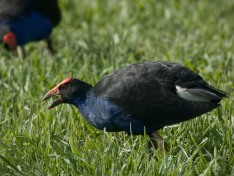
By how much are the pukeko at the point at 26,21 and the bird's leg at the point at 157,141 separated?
2.80 metres

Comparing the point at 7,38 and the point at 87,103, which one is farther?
the point at 7,38

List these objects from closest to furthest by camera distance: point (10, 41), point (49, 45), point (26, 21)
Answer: point (10, 41), point (26, 21), point (49, 45)

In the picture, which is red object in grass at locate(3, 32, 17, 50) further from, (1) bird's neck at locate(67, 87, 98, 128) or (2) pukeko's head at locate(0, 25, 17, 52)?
(1) bird's neck at locate(67, 87, 98, 128)

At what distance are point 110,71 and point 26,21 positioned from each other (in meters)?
1.56

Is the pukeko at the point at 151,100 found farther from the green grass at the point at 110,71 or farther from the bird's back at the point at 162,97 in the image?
the green grass at the point at 110,71

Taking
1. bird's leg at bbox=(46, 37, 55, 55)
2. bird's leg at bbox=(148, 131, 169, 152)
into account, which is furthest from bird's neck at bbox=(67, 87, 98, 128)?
bird's leg at bbox=(46, 37, 55, 55)

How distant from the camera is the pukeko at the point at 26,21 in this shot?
7.00m

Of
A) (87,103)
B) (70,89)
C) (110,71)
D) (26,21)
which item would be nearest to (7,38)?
(26,21)

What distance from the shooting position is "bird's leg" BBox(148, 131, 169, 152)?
443 cm

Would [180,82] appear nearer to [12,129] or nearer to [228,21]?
[12,129]

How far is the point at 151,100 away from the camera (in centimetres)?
436

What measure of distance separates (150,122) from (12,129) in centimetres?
100

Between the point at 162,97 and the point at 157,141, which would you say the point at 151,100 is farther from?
the point at 157,141

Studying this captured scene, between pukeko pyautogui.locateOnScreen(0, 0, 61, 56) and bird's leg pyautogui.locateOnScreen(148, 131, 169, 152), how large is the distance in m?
2.80
